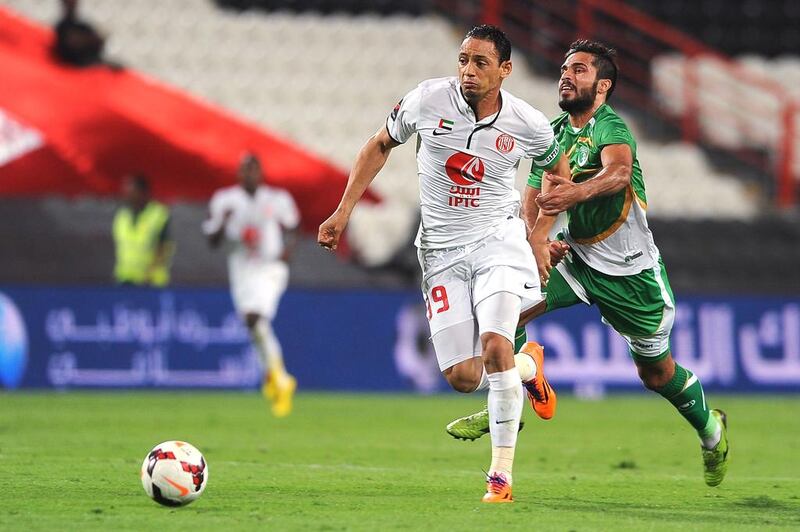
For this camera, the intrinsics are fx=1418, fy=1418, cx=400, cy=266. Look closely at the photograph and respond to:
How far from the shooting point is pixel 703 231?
59.3ft

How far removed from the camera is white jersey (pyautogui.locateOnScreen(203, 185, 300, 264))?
13859mm

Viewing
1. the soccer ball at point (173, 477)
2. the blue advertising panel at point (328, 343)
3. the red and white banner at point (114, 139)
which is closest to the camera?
the soccer ball at point (173, 477)

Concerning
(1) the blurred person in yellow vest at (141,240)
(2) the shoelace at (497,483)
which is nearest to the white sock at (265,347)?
(1) the blurred person in yellow vest at (141,240)

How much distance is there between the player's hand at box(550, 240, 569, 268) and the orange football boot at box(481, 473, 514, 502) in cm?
151

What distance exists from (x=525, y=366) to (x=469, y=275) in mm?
651

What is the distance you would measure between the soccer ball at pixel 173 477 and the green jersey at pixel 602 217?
8.28 feet

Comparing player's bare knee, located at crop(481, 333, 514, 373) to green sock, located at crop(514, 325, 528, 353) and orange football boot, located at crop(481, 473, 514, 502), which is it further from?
green sock, located at crop(514, 325, 528, 353)

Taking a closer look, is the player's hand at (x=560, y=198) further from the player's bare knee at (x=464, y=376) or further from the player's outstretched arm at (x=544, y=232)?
the player's bare knee at (x=464, y=376)

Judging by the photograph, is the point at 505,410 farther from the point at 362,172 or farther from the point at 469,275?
the point at 362,172

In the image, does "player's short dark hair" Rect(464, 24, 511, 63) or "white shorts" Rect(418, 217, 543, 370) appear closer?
"player's short dark hair" Rect(464, 24, 511, 63)

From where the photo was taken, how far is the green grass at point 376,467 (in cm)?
610

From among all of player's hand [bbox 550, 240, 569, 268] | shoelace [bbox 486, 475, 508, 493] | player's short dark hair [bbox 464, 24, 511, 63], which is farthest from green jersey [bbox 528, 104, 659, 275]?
shoelace [bbox 486, 475, 508, 493]

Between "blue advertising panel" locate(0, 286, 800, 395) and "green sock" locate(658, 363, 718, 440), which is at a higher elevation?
"blue advertising panel" locate(0, 286, 800, 395)

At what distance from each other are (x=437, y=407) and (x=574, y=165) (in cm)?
692
